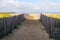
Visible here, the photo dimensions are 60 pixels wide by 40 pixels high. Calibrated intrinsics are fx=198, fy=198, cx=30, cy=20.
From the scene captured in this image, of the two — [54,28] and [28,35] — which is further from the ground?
[54,28]

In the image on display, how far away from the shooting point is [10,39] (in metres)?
14.8

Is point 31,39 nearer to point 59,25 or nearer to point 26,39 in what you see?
point 26,39

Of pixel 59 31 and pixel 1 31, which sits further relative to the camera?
→ pixel 1 31

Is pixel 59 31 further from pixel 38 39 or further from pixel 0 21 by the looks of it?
pixel 0 21

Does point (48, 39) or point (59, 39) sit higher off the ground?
point (59, 39)

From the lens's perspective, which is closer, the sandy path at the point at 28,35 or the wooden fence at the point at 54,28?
the wooden fence at the point at 54,28

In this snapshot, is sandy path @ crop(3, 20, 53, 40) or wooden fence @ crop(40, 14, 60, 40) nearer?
wooden fence @ crop(40, 14, 60, 40)

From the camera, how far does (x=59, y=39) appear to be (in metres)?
11.2

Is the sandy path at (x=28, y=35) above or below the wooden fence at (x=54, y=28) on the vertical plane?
below

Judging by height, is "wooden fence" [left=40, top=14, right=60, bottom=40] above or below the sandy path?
above

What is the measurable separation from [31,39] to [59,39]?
3.91 metres

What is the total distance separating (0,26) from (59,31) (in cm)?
502

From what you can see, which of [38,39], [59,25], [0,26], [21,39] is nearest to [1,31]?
[0,26]

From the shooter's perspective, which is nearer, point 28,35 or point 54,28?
point 54,28
